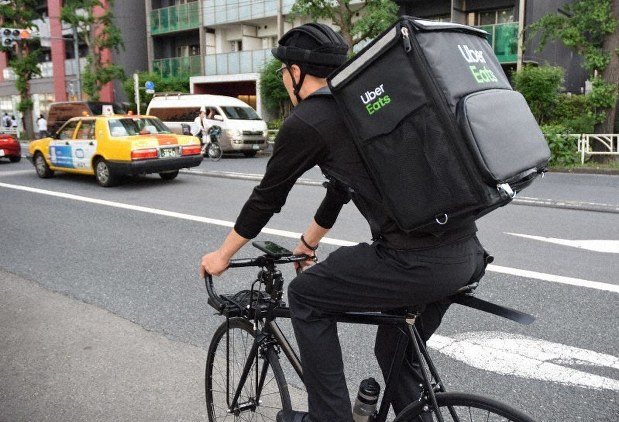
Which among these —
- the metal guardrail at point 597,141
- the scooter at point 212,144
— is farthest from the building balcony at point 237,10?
the metal guardrail at point 597,141

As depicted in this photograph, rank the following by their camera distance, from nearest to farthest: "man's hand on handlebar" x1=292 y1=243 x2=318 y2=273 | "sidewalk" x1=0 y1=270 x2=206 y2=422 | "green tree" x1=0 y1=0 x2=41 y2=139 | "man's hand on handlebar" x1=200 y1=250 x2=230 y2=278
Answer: "man's hand on handlebar" x1=200 y1=250 x2=230 y2=278, "man's hand on handlebar" x1=292 y1=243 x2=318 y2=273, "sidewalk" x1=0 y1=270 x2=206 y2=422, "green tree" x1=0 y1=0 x2=41 y2=139

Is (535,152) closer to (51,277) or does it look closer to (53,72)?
(51,277)

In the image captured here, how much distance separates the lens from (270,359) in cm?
A: 238

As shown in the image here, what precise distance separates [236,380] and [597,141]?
16561mm

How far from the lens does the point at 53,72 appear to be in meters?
43.3

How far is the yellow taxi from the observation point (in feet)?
40.7

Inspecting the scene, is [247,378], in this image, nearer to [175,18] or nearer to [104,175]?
[104,175]

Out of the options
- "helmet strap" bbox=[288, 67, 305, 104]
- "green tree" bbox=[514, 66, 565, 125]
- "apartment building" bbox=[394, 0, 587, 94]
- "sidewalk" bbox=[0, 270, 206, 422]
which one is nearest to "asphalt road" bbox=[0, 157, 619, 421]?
"sidewalk" bbox=[0, 270, 206, 422]

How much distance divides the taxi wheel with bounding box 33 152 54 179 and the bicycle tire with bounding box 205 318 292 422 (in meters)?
13.5

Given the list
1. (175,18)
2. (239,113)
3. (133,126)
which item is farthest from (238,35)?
(133,126)

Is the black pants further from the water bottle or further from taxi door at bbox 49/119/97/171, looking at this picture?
taxi door at bbox 49/119/97/171

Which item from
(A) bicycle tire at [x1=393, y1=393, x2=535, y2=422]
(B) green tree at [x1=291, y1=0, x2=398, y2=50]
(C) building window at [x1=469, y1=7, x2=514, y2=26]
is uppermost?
(C) building window at [x1=469, y1=7, x2=514, y2=26]

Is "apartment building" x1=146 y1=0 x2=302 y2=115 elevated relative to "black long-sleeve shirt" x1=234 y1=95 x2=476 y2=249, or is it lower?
elevated

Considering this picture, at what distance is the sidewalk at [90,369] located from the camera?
3.17 m
